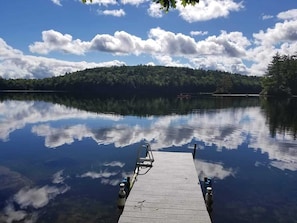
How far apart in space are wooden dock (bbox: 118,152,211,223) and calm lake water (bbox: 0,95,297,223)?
1733mm

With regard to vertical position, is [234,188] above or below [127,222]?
below

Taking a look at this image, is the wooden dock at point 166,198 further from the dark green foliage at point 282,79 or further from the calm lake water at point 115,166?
the dark green foliage at point 282,79

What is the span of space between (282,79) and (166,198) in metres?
123

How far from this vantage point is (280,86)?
4828 inches

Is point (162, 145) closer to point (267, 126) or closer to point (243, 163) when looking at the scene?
point (243, 163)

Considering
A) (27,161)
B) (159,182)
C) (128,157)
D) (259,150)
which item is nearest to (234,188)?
(159,182)

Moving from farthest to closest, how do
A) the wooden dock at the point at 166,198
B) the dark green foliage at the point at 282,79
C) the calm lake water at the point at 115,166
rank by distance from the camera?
the dark green foliage at the point at 282,79 < the calm lake water at the point at 115,166 < the wooden dock at the point at 166,198

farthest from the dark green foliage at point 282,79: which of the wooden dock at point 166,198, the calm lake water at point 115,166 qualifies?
the wooden dock at point 166,198

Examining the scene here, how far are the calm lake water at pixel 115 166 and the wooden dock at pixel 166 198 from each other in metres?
1.73

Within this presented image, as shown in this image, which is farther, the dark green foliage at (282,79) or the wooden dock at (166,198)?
the dark green foliage at (282,79)

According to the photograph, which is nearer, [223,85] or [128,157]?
[128,157]

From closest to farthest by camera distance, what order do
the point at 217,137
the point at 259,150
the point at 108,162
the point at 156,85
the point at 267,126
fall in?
the point at 108,162
the point at 259,150
the point at 217,137
the point at 267,126
the point at 156,85

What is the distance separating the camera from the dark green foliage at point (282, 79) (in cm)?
12269

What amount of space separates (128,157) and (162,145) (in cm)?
553
